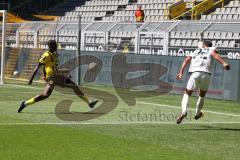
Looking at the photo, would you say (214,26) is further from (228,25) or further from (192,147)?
(192,147)

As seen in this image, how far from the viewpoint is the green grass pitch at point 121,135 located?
10.5 meters

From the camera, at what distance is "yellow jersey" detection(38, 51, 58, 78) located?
16797 millimetres

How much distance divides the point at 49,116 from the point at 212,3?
73.1 feet

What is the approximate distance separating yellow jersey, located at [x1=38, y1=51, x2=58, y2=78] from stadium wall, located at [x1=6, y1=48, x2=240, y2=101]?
812 cm

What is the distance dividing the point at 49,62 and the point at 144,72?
10511 mm

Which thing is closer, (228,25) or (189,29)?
(228,25)

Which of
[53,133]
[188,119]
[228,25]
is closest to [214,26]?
[228,25]

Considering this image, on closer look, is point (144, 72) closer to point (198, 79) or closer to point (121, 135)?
point (198, 79)

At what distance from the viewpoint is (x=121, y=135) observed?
42.4 feet

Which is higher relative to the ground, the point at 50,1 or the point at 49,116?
the point at 50,1

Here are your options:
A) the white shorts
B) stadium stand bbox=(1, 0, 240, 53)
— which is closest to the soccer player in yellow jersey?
the white shorts

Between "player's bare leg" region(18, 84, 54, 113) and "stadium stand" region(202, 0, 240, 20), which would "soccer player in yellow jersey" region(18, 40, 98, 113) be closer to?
"player's bare leg" region(18, 84, 54, 113)

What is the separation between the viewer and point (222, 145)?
11891 millimetres

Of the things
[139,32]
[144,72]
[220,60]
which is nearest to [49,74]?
[220,60]
